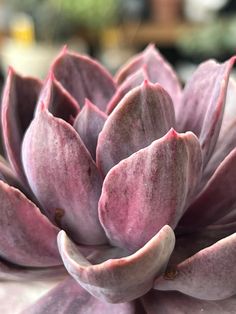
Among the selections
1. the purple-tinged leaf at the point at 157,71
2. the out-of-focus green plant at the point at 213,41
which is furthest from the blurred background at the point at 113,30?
the purple-tinged leaf at the point at 157,71

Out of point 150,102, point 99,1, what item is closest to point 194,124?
point 150,102

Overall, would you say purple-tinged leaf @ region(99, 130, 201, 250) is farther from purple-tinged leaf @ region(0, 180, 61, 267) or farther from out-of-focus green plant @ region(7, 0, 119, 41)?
out-of-focus green plant @ region(7, 0, 119, 41)

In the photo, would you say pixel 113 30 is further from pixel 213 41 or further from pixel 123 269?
pixel 123 269

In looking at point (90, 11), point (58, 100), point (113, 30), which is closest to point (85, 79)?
point (58, 100)

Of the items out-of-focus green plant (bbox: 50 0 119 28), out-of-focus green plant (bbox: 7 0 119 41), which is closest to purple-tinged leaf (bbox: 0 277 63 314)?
out-of-focus green plant (bbox: 7 0 119 41)

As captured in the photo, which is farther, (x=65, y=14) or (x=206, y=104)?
(x=65, y=14)
